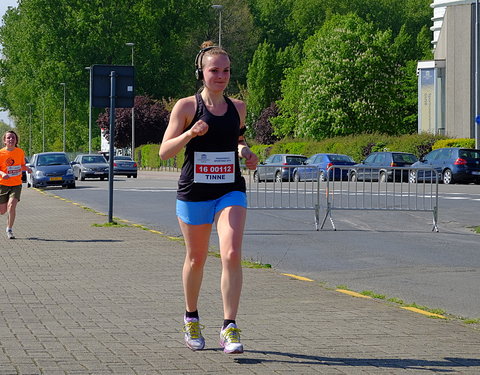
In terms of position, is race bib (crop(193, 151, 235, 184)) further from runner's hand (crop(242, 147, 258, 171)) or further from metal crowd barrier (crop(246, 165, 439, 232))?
metal crowd barrier (crop(246, 165, 439, 232))

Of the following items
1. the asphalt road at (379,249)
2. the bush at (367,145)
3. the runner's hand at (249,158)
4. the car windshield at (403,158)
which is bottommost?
the asphalt road at (379,249)

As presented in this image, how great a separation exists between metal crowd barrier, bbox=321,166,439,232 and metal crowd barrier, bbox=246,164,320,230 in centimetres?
50

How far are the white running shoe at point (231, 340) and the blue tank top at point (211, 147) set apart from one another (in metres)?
0.88

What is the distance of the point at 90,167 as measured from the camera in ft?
171

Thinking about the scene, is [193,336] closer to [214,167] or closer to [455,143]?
[214,167]

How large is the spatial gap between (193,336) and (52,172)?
116 feet

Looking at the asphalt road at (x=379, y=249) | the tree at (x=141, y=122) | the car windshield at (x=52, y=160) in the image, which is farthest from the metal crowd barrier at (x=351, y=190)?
the tree at (x=141, y=122)

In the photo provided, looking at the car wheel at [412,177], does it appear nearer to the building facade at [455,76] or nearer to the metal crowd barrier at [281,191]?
the metal crowd barrier at [281,191]

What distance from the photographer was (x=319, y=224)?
1989cm

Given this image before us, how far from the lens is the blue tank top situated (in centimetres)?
693

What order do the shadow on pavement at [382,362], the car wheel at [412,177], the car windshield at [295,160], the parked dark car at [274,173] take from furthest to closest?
the car windshield at [295,160], the parked dark car at [274,173], the car wheel at [412,177], the shadow on pavement at [382,362]

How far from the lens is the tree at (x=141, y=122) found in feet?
285

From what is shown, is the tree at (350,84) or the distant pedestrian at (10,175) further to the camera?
the tree at (350,84)

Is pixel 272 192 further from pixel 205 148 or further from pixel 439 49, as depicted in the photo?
pixel 439 49
